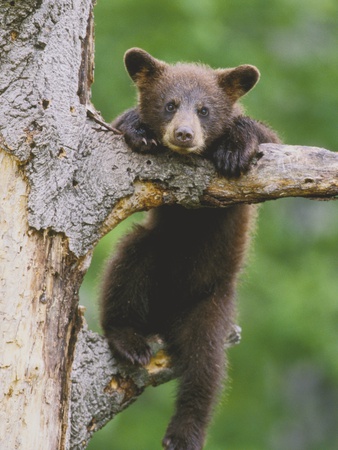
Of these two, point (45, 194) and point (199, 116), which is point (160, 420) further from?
point (45, 194)

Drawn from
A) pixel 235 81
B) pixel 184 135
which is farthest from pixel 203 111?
pixel 184 135

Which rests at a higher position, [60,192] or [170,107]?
[170,107]

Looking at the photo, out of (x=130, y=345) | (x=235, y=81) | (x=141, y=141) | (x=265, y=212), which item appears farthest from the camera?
(x=265, y=212)

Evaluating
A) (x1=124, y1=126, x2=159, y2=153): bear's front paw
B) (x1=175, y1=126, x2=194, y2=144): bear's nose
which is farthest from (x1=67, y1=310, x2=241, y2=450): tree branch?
(x1=175, y1=126, x2=194, y2=144): bear's nose

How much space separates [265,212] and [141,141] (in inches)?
342

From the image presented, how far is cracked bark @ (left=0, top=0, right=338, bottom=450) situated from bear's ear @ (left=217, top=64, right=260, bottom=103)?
49.1 inches

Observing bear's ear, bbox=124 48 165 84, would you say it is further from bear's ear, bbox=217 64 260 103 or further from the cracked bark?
the cracked bark

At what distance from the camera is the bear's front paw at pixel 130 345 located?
6656 mm

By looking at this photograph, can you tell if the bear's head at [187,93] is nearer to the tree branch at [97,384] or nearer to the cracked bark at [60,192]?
the cracked bark at [60,192]

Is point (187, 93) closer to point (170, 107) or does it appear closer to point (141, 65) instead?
point (170, 107)

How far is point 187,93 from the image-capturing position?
722cm

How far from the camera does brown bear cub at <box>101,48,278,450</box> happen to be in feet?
23.2

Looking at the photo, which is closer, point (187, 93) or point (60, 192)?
point (60, 192)

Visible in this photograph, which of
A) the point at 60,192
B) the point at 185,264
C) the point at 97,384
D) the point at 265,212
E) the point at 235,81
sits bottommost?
the point at 265,212
